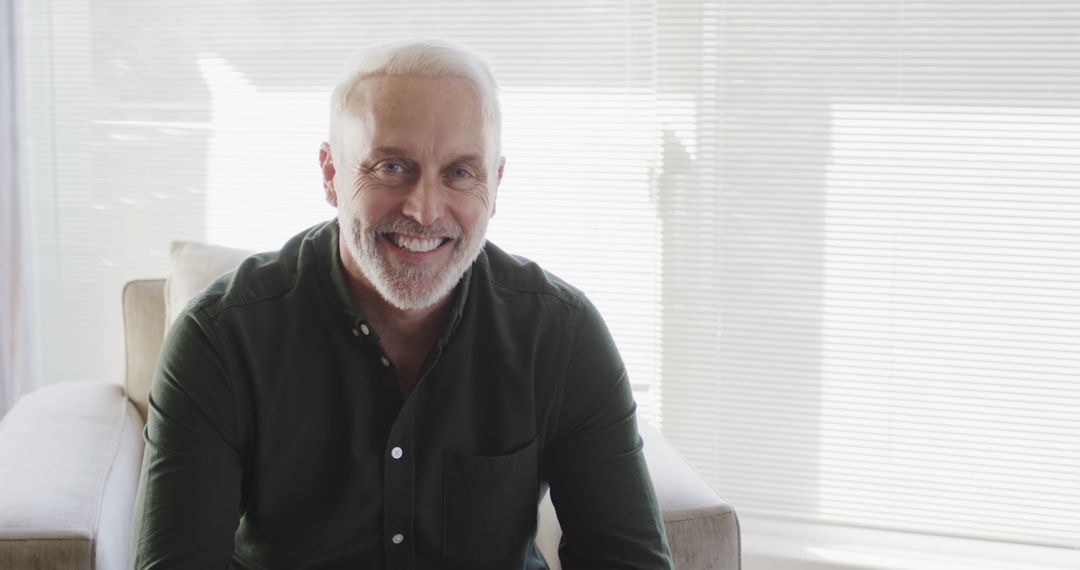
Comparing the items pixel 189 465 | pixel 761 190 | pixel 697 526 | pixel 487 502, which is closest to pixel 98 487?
pixel 189 465

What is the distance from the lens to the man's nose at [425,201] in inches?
56.2

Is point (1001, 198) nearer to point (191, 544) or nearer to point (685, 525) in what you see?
point (685, 525)

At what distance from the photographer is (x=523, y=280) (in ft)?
5.33

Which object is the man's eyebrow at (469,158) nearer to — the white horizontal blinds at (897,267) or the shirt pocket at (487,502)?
the shirt pocket at (487,502)

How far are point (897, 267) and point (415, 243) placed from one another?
4.97ft

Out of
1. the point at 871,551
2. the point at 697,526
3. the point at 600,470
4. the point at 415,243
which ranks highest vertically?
the point at 415,243

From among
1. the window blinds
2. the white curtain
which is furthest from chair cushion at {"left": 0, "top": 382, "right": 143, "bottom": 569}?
the window blinds

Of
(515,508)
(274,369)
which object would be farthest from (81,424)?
(515,508)

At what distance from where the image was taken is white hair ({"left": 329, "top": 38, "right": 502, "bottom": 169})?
1.44 meters

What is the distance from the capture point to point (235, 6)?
2871 millimetres

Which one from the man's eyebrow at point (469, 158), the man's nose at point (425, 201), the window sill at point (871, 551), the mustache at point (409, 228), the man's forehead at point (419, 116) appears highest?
the man's forehead at point (419, 116)

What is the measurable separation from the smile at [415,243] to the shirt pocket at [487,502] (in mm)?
280

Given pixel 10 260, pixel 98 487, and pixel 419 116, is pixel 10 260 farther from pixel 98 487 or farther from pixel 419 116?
pixel 419 116

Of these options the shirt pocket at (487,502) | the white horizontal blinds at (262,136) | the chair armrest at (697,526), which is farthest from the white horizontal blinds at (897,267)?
the shirt pocket at (487,502)
